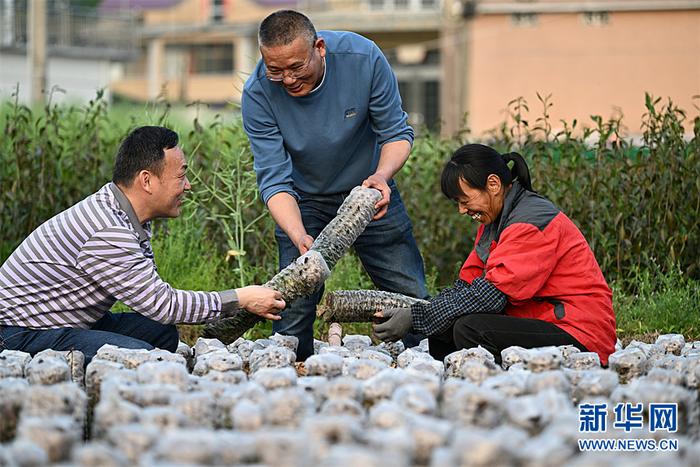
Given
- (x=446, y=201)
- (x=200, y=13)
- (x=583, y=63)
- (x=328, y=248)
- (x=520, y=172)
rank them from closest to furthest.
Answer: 1. (x=520, y=172)
2. (x=328, y=248)
3. (x=446, y=201)
4. (x=583, y=63)
5. (x=200, y=13)

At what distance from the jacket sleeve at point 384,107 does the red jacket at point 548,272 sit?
0.74 metres

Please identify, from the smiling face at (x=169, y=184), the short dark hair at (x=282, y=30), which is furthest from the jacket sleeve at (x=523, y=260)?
the smiling face at (x=169, y=184)

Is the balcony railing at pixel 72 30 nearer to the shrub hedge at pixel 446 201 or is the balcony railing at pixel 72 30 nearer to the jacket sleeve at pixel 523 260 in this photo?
the shrub hedge at pixel 446 201

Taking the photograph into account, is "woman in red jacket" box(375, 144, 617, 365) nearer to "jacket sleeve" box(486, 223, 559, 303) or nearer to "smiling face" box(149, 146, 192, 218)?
"jacket sleeve" box(486, 223, 559, 303)

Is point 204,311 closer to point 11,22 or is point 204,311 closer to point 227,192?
point 227,192

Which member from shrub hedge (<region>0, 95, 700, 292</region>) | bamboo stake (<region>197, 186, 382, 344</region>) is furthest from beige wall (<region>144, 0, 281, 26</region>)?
bamboo stake (<region>197, 186, 382, 344</region>)

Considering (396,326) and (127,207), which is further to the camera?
(396,326)

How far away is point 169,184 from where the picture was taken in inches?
179

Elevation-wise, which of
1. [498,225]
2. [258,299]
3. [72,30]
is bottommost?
[258,299]

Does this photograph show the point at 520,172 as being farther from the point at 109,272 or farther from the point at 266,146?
the point at 109,272

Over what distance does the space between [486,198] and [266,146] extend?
1.11 metres

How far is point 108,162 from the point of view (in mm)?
7414

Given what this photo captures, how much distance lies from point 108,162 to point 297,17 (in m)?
3.08

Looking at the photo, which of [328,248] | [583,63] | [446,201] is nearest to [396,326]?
[328,248]
